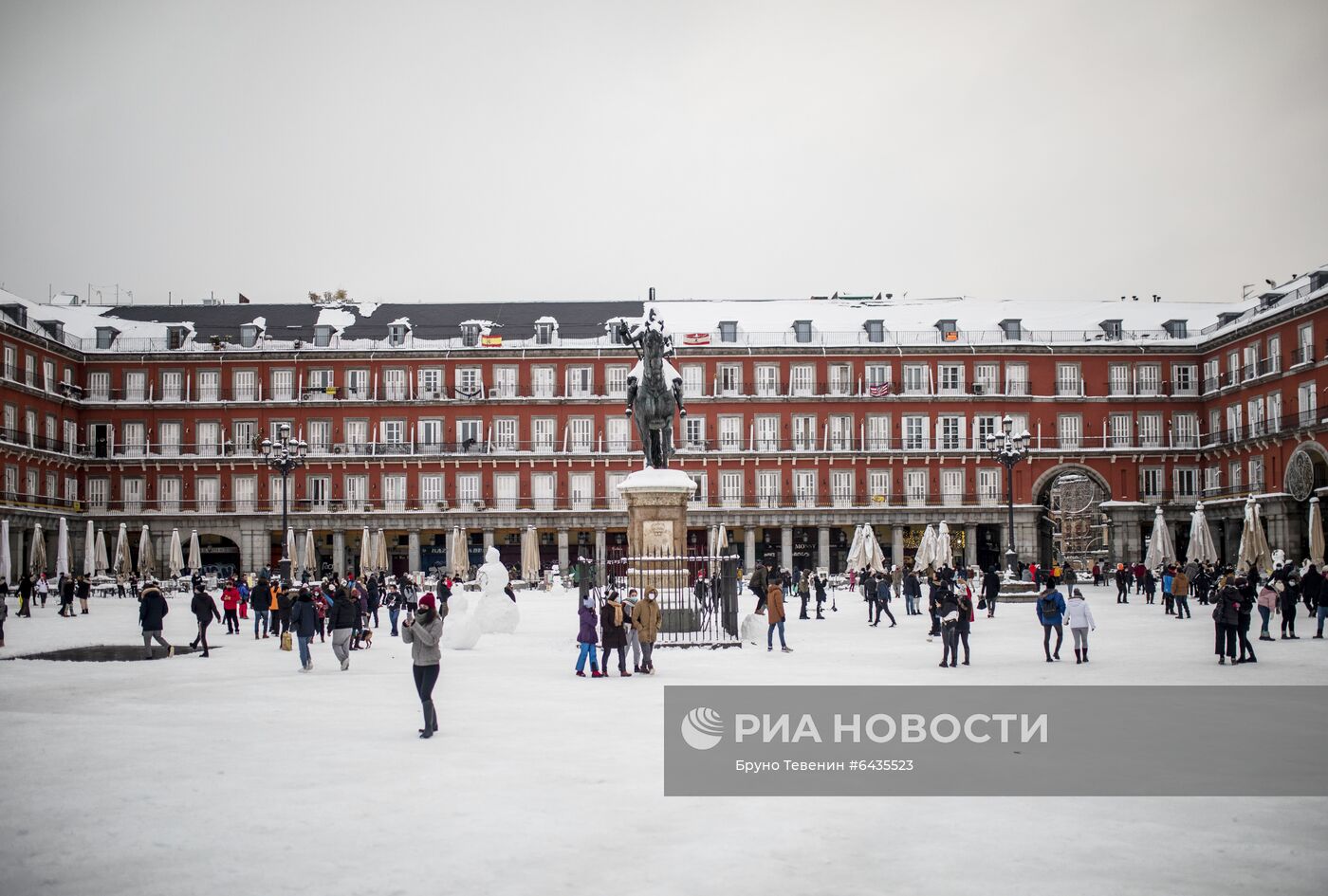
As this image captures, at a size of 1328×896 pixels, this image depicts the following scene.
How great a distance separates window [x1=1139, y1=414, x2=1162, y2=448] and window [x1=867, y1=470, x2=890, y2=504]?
46.0 ft

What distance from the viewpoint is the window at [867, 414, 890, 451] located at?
64.9 meters

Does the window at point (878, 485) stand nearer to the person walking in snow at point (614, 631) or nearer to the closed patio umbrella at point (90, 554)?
the closed patio umbrella at point (90, 554)

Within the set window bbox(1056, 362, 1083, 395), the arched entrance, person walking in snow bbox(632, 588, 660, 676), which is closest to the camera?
person walking in snow bbox(632, 588, 660, 676)

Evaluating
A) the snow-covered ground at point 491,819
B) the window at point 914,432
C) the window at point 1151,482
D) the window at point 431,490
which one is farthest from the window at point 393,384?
the snow-covered ground at point 491,819

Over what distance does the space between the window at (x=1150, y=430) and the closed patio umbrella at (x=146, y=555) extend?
5136 cm

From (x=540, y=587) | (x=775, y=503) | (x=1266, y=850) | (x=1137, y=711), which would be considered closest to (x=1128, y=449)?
(x=775, y=503)

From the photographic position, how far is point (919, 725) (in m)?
12.1

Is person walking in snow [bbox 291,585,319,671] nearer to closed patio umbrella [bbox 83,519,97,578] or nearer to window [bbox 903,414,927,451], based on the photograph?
closed patio umbrella [bbox 83,519,97,578]

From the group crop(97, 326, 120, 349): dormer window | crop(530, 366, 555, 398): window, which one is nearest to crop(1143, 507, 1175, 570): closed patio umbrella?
crop(530, 366, 555, 398): window

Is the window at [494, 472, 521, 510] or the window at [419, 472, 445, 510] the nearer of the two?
the window at [419, 472, 445, 510]

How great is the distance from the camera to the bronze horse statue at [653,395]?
2395 cm

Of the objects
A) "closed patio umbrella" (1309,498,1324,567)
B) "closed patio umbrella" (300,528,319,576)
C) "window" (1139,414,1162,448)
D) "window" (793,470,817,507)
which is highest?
"window" (1139,414,1162,448)

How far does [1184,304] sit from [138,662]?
66711 millimetres

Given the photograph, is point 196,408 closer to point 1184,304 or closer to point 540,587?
point 540,587
